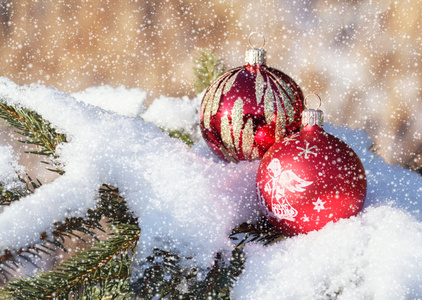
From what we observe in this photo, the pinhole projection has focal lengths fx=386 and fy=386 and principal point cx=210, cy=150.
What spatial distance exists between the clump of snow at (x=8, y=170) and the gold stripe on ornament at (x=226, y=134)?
0.98 ft

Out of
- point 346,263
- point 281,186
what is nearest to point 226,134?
point 281,186

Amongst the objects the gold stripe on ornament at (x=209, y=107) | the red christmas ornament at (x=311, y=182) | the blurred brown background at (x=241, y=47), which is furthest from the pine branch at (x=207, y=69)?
the red christmas ornament at (x=311, y=182)

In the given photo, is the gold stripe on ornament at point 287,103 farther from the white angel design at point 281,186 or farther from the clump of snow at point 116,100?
the clump of snow at point 116,100

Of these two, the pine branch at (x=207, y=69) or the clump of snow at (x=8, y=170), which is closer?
the clump of snow at (x=8, y=170)

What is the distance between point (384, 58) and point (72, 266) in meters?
0.85

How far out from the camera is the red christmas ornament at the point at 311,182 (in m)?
0.45

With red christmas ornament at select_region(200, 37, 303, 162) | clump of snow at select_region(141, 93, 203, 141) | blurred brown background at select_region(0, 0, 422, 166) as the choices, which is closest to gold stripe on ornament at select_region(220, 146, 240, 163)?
red christmas ornament at select_region(200, 37, 303, 162)

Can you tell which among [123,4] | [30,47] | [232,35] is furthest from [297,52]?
[30,47]

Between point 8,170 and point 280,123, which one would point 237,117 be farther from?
point 8,170

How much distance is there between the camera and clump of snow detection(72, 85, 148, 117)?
85cm

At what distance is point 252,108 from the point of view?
54cm

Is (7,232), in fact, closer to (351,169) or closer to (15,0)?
(351,169)

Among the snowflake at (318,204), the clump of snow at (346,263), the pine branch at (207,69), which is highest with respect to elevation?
the pine branch at (207,69)

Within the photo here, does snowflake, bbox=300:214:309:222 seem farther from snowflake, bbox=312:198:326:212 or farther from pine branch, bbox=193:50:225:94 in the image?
pine branch, bbox=193:50:225:94
